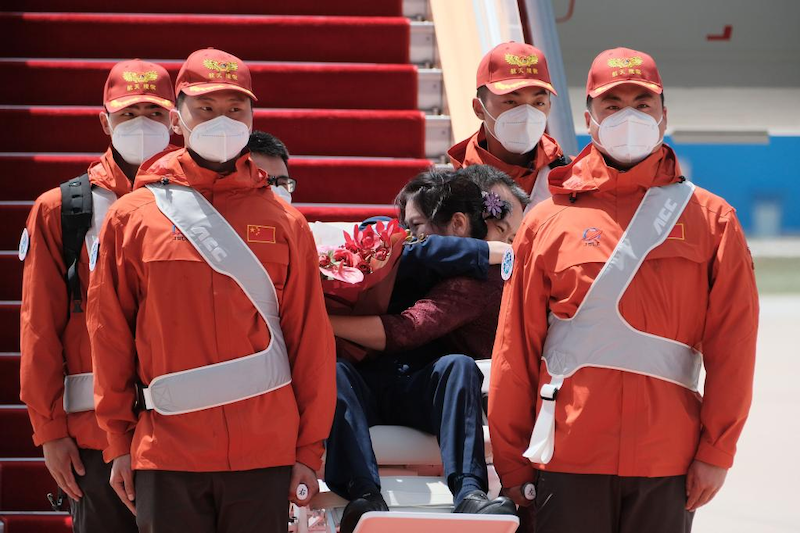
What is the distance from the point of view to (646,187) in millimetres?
3045

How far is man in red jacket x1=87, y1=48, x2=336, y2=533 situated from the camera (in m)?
2.92

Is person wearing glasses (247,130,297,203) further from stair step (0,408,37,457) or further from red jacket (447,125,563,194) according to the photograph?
stair step (0,408,37,457)

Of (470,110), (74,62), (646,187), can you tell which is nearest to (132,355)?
(646,187)

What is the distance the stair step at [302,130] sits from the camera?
227 inches

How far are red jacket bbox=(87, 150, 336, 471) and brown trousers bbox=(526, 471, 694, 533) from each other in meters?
0.57

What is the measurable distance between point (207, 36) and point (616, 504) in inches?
154

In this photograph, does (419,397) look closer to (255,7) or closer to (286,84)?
(286,84)

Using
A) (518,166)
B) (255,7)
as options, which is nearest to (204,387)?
(518,166)

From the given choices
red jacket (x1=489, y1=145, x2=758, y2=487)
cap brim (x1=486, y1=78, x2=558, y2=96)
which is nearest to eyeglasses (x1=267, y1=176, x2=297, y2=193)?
cap brim (x1=486, y1=78, x2=558, y2=96)

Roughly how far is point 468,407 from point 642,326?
0.54 m

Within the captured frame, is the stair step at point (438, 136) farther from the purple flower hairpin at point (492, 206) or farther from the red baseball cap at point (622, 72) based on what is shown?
the red baseball cap at point (622, 72)

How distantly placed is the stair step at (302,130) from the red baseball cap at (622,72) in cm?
278

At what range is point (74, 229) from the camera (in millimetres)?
3445

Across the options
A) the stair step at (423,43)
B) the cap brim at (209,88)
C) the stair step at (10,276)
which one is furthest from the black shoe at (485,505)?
the stair step at (423,43)
